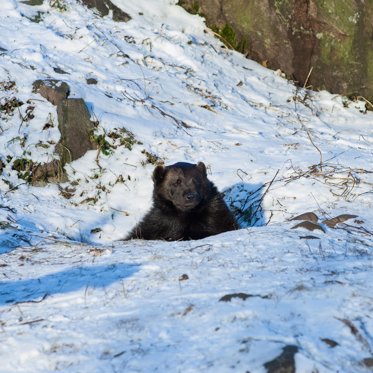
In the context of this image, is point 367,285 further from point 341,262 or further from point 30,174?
point 30,174

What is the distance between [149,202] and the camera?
948cm

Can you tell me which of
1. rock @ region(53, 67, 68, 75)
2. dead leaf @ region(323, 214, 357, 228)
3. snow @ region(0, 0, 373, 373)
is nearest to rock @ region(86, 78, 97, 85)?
snow @ region(0, 0, 373, 373)

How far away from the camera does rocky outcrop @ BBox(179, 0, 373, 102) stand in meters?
13.6

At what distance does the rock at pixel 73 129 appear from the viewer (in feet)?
32.6

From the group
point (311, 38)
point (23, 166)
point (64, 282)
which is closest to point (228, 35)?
point (311, 38)

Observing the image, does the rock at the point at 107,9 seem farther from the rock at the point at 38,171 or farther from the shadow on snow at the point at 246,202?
the shadow on snow at the point at 246,202

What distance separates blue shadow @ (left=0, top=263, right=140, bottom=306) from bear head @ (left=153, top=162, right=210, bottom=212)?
2.60 metres

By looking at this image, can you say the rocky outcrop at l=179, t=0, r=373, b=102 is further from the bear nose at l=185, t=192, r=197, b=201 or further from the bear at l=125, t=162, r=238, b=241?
the bear nose at l=185, t=192, r=197, b=201

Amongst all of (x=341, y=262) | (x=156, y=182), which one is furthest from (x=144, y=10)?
(x=341, y=262)

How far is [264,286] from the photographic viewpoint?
453cm

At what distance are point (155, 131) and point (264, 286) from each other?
21.1 ft

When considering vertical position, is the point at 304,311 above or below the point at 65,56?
above

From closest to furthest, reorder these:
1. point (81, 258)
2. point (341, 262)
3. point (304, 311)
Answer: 1. point (304, 311)
2. point (341, 262)
3. point (81, 258)

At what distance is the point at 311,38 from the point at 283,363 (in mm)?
11174
